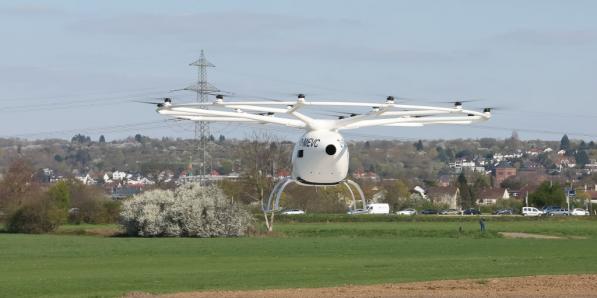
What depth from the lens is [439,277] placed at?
1810 inches

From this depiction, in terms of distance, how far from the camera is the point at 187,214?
89.9 meters

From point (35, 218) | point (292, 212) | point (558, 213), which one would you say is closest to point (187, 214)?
point (35, 218)

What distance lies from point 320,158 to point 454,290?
7.84 meters

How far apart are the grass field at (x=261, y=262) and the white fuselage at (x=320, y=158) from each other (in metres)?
3.74

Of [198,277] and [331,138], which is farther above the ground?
[331,138]

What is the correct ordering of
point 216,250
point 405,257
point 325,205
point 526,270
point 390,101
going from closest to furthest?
1. point 390,101
2. point 526,270
3. point 405,257
4. point 216,250
5. point 325,205

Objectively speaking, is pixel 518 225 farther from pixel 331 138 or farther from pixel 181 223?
pixel 331 138

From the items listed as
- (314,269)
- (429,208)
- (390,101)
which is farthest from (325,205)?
(390,101)

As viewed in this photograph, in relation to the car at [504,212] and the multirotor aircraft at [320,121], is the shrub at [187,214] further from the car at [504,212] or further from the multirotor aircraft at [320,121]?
the car at [504,212]

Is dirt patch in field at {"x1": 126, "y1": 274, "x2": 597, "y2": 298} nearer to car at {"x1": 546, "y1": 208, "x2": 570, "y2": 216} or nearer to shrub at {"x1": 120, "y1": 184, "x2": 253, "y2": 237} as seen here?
shrub at {"x1": 120, "y1": 184, "x2": 253, "y2": 237}

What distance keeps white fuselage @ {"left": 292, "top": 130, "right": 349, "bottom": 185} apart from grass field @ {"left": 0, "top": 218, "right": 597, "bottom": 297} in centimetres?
374

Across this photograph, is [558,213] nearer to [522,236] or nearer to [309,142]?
[522,236]

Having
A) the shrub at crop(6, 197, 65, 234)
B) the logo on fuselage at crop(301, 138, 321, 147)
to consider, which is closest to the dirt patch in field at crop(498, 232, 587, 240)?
the shrub at crop(6, 197, 65, 234)

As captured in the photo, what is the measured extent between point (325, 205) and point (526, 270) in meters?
92.1
